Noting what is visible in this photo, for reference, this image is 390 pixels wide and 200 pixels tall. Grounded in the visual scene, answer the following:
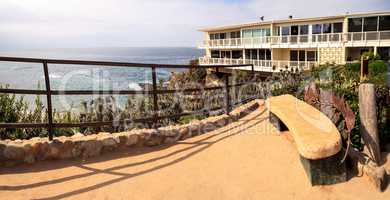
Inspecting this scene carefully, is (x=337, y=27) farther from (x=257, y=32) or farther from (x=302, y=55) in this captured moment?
(x=257, y=32)

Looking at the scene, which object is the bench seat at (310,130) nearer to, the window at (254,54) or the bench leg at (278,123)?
the bench leg at (278,123)

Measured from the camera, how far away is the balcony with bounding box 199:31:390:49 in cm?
2372

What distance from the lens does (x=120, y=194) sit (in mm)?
3451

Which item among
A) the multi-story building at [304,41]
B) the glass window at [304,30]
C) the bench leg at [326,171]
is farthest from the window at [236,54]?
the bench leg at [326,171]

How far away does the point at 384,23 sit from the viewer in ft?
79.5

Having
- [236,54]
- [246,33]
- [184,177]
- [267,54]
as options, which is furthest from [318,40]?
[184,177]

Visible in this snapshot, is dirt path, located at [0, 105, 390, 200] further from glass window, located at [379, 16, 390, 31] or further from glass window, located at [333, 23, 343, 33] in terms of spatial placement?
glass window, located at [333, 23, 343, 33]

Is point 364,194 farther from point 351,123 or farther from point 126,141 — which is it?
point 126,141

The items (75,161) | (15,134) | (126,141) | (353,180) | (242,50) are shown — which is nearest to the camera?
(353,180)

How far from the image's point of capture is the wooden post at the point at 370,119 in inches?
156

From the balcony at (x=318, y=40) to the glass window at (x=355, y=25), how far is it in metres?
1.01

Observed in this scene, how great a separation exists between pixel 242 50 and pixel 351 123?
31.6 meters

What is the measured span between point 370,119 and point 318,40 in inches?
968

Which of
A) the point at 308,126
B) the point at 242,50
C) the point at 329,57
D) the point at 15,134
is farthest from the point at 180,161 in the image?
the point at 242,50
